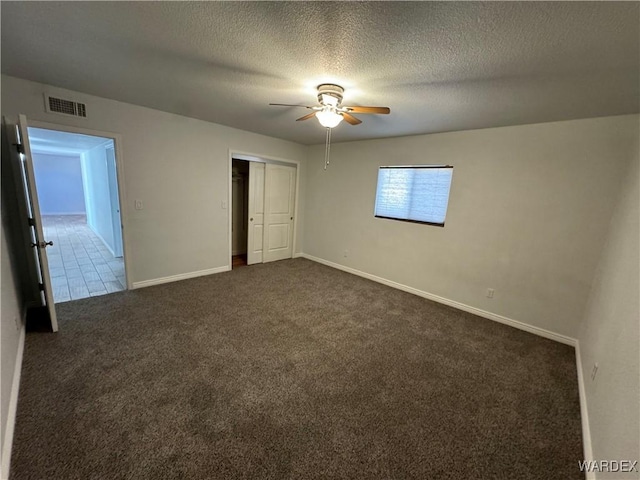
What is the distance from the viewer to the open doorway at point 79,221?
3729 mm

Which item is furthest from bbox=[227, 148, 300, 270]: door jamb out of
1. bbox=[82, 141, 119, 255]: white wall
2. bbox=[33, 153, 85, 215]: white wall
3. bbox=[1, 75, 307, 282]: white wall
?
bbox=[33, 153, 85, 215]: white wall

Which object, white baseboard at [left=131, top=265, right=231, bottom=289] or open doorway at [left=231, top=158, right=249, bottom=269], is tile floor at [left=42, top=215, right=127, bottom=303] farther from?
open doorway at [left=231, top=158, right=249, bottom=269]

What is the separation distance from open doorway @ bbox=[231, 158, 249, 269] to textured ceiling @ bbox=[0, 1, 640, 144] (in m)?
2.44

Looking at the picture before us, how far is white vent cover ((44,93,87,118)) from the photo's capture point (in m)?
2.67

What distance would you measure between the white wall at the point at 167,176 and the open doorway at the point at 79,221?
0.32m

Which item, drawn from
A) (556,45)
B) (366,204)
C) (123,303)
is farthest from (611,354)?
(123,303)

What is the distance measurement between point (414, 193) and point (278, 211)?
2.63m

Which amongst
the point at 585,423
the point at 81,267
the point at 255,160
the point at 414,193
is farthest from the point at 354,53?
the point at 81,267

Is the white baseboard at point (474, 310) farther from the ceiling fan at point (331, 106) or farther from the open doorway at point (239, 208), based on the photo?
the ceiling fan at point (331, 106)

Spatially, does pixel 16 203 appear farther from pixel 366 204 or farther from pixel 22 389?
pixel 366 204

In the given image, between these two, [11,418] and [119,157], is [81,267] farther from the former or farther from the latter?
[11,418]

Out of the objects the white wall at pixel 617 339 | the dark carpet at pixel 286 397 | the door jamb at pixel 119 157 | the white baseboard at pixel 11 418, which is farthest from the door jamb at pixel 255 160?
the white wall at pixel 617 339

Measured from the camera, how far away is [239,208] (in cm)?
554

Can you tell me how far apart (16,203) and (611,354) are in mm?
5264
